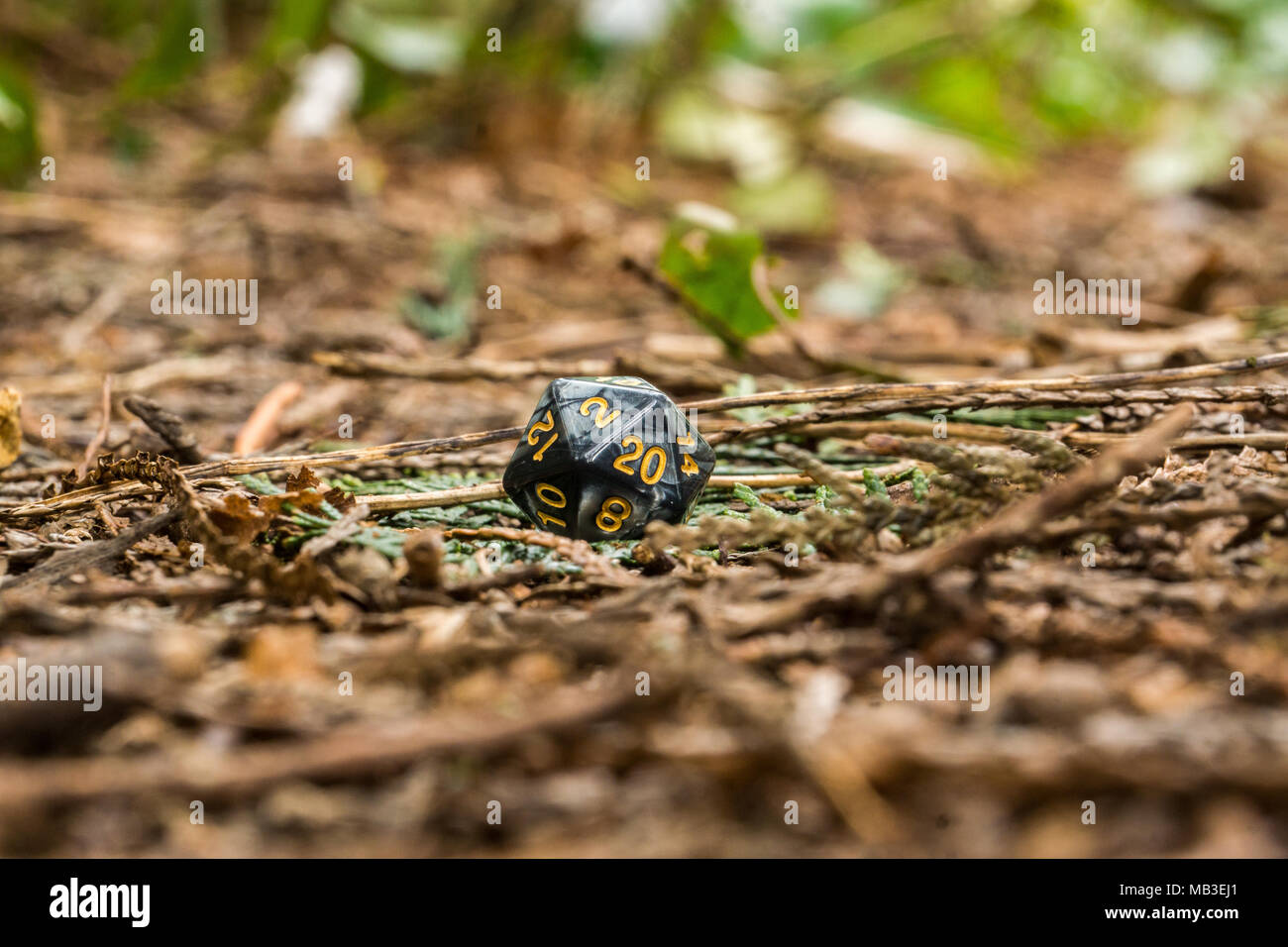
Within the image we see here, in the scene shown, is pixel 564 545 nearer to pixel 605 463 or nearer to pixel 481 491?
pixel 605 463

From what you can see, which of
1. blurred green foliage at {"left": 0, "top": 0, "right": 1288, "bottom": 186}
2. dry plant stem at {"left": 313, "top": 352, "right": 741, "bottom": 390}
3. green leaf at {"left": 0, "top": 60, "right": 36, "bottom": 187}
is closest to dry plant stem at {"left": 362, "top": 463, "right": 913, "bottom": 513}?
dry plant stem at {"left": 313, "top": 352, "right": 741, "bottom": 390}

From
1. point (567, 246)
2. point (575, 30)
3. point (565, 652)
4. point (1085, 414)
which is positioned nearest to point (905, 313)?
point (567, 246)

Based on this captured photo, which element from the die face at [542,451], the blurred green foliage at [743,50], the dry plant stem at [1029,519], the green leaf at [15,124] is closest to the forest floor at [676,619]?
the dry plant stem at [1029,519]

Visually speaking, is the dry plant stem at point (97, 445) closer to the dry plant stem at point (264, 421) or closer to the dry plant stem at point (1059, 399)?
the dry plant stem at point (264, 421)

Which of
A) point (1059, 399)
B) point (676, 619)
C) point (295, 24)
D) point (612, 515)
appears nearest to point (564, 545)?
point (612, 515)

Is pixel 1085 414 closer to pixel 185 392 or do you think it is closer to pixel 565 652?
pixel 565 652

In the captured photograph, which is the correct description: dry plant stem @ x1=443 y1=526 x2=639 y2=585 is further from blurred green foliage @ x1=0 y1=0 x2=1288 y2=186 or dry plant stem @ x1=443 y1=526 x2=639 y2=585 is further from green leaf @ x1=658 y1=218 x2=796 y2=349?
blurred green foliage @ x1=0 y1=0 x2=1288 y2=186
